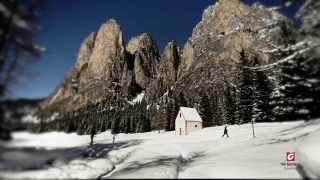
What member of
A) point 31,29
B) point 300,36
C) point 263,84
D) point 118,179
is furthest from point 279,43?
point 263,84

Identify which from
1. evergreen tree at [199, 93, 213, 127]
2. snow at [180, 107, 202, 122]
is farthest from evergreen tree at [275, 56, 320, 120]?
evergreen tree at [199, 93, 213, 127]

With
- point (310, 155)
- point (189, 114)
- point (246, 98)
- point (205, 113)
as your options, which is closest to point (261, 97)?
point (246, 98)

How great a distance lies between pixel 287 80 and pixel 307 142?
7991mm

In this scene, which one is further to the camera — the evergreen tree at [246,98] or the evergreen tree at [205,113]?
the evergreen tree at [205,113]

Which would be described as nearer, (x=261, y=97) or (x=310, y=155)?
(x=310, y=155)

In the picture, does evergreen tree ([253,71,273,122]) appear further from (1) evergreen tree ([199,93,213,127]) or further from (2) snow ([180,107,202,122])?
(1) evergreen tree ([199,93,213,127])

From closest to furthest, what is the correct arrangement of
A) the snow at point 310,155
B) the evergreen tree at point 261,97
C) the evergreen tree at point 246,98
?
the snow at point 310,155 < the evergreen tree at point 261,97 < the evergreen tree at point 246,98

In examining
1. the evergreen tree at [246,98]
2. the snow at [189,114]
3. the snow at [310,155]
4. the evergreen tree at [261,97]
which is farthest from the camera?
the snow at [189,114]

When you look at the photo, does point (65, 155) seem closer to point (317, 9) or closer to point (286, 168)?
point (286, 168)

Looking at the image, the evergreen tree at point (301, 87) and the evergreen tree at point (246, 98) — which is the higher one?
the evergreen tree at point (246, 98)

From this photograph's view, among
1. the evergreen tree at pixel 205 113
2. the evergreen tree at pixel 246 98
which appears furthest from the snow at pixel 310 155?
the evergreen tree at pixel 205 113

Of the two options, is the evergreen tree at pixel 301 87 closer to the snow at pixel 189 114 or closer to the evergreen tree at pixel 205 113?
the snow at pixel 189 114

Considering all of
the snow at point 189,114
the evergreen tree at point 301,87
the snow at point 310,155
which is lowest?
the snow at point 310,155

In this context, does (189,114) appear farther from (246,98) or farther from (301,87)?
(301,87)
